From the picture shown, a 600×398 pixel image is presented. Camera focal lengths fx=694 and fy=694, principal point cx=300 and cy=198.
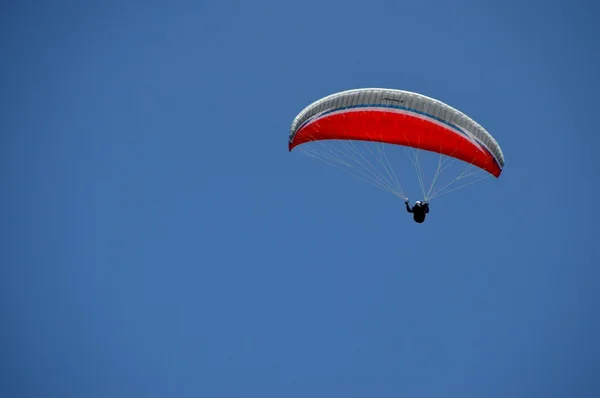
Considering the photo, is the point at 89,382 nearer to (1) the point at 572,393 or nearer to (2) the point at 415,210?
(1) the point at 572,393

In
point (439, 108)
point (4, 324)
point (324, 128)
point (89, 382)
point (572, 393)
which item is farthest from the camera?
point (4, 324)

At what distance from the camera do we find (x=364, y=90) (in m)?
19.2

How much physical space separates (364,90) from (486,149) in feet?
12.6

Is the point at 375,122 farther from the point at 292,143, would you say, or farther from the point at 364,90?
the point at 292,143

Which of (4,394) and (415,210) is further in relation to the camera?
(4,394)

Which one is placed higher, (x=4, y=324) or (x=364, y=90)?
(x=4, y=324)

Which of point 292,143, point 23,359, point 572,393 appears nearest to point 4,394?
point 23,359

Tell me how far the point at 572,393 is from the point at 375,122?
2179 inches

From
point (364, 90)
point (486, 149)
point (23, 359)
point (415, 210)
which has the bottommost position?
point (415, 210)

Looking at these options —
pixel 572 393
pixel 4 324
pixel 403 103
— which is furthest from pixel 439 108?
pixel 4 324

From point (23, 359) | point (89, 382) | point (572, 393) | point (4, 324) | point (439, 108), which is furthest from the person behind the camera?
point (4, 324)

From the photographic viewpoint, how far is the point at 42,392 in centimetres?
7706

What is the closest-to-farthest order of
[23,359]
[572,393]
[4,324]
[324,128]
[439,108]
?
[439,108], [324,128], [572,393], [23,359], [4,324]

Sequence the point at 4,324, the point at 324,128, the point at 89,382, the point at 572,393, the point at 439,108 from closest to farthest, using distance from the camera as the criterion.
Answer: the point at 439,108, the point at 324,128, the point at 572,393, the point at 89,382, the point at 4,324
